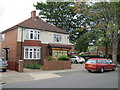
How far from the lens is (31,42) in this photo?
2242cm

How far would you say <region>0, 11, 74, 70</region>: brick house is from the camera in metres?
22.1

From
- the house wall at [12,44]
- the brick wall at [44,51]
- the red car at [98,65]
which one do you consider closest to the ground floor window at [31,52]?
the brick wall at [44,51]

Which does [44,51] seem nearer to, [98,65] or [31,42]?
[31,42]

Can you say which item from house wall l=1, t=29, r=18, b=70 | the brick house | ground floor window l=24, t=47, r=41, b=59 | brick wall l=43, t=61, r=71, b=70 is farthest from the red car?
house wall l=1, t=29, r=18, b=70

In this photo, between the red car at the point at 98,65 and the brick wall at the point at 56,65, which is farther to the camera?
the brick wall at the point at 56,65

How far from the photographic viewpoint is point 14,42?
74.0 ft

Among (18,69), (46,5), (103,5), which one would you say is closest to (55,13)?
(46,5)

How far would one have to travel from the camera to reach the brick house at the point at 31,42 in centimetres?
2208

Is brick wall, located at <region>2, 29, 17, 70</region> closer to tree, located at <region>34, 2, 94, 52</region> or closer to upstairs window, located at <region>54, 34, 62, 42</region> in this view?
upstairs window, located at <region>54, 34, 62, 42</region>

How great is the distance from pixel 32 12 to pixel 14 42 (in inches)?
288

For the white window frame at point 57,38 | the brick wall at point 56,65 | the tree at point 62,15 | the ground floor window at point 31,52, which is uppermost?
the tree at point 62,15

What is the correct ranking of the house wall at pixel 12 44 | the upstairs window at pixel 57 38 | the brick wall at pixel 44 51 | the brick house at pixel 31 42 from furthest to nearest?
the upstairs window at pixel 57 38
the brick wall at pixel 44 51
the house wall at pixel 12 44
the brick house at pixel 31 42

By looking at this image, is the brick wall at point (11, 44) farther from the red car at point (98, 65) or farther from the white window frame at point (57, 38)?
the red car at point (98, 65)

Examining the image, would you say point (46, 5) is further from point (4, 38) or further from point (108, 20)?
point (108, 20)
